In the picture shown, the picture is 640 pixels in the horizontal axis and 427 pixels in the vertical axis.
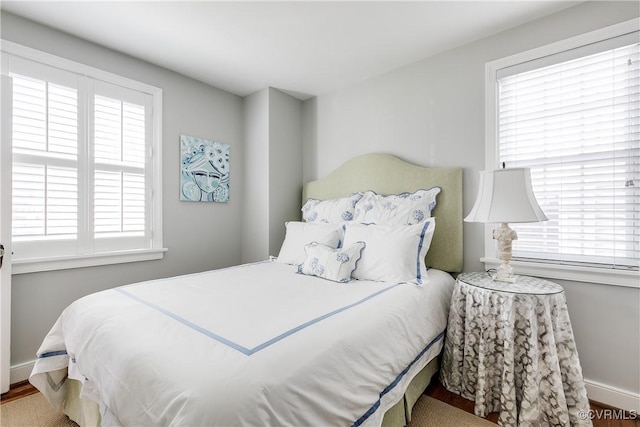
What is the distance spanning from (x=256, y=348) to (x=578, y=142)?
7.55 ft

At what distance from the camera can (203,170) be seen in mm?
3094

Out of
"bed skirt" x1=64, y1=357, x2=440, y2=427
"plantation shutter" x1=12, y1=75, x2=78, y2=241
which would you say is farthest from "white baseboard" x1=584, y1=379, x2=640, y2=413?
"plantation shutter" x1=12, y1=75, x2=78, y2=241

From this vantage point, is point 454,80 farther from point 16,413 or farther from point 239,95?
point 16,413

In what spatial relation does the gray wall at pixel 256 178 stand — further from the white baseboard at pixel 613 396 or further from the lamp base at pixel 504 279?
the white baseboard at pixel 613 396

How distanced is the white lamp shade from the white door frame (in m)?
3.03

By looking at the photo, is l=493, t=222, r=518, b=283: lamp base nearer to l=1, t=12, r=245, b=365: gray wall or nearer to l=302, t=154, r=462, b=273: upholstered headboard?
l=302, t=154, r=462, b=273: upholstered headboard

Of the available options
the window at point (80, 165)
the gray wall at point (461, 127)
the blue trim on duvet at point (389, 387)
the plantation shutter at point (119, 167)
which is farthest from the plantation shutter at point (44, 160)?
the blue trim on duvet at point (389, 387)

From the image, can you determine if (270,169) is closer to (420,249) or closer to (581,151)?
(420,249)

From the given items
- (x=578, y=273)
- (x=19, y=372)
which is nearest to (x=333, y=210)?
(x=578, y=273)

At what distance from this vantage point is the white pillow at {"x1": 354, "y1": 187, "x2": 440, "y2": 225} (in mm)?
2373

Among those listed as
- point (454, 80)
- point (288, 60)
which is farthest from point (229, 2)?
point (454, 80)

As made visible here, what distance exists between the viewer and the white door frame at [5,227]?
191 centimetres

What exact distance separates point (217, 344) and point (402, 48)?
252 centimetres

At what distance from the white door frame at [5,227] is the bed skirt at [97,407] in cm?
71
